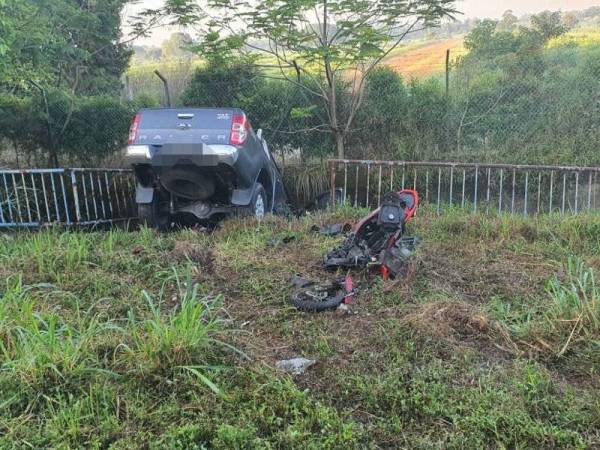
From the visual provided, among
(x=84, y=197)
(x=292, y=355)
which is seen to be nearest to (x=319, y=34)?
(x=84, y=197)

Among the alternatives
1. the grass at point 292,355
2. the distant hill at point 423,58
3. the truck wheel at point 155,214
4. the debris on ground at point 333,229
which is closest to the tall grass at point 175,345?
the grass at point 292,355

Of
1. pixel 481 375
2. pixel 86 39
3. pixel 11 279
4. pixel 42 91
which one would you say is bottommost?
pixel 481 375

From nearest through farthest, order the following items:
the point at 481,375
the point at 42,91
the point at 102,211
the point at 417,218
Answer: the point at 481,375
the point at 417,218
the point at 102,211
the point at 42,91

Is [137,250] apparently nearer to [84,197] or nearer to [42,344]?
[42,344]

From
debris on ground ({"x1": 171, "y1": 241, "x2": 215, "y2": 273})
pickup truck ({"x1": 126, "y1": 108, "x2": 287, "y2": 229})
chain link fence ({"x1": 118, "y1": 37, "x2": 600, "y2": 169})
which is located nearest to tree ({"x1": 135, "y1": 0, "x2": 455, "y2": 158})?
chain link fence ({"x1": 118, "y1": 37, "x2": 600, "y2": 169})

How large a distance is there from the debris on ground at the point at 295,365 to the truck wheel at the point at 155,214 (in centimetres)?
388

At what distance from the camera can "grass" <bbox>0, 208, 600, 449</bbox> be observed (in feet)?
7.10

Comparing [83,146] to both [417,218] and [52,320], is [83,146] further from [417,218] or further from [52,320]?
[52,320]

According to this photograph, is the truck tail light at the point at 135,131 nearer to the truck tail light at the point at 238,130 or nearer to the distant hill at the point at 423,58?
the truck tail light at the point at 238,130

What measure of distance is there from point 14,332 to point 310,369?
167 cm

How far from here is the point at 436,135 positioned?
8.57 metres

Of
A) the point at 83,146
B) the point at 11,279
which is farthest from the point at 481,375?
the point at 83,146

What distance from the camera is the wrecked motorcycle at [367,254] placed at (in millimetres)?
3518

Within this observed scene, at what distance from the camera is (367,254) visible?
4180mm
